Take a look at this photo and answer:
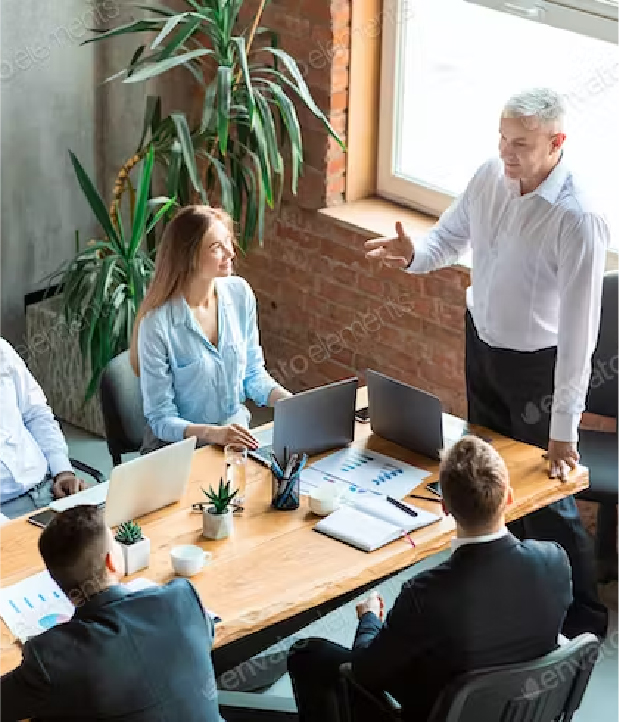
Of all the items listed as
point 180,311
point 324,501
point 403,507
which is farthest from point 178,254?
point 403,507

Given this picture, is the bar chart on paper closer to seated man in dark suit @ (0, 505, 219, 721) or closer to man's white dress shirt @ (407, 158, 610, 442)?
seated man in dark suit @ (0, 505, 219, 721)

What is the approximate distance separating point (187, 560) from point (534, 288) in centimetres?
149

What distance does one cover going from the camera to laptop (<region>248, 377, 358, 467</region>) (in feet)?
13.1

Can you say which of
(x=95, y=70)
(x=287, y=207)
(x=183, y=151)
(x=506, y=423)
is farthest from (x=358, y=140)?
(x=506, y=423)

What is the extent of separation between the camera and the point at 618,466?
468 centimetres

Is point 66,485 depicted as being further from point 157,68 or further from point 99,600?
point 157,68

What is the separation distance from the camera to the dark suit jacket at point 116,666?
283cm

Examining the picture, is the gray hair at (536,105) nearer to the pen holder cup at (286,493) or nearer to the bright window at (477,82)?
the bright window at (477,82)

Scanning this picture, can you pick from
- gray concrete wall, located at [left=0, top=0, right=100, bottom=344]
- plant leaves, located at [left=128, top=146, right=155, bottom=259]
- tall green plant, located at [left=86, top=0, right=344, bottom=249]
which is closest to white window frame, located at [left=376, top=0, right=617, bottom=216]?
tall green plant, located at [left=86, top=0, right=344, bottom=249]

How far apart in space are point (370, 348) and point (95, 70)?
177 cm

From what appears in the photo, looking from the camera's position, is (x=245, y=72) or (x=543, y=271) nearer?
(x=543, y=271)

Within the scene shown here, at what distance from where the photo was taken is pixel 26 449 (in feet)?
14.1

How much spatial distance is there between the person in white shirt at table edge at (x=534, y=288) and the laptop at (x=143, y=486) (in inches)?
44.3

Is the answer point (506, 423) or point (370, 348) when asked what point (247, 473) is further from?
point (370, 348)
